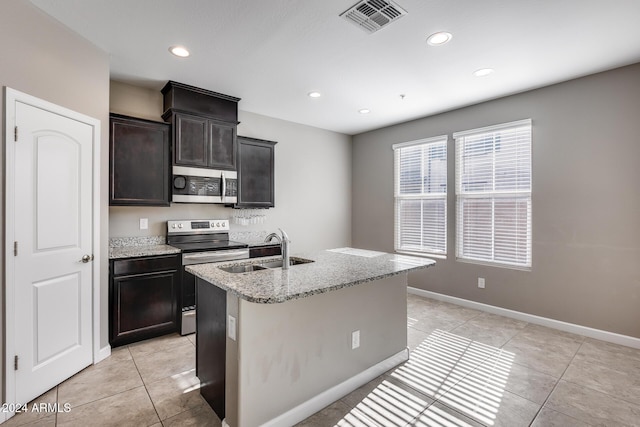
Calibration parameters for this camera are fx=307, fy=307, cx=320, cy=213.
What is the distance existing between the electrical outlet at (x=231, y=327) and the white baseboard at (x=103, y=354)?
5.67ft

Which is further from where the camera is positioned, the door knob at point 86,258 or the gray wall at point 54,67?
the door knob at point 86,258

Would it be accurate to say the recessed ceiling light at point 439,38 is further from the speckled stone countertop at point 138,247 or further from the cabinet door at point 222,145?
the speckled stone countertop at point 138,247

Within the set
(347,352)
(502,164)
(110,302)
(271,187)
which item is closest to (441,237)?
(502,164)

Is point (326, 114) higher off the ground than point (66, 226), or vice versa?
point (326, 114)

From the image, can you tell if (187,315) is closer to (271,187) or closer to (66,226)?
(66,226)

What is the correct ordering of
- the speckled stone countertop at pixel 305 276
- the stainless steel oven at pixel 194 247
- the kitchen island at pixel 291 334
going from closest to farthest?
the speckled stone countertop at pixel 305 276
the kitchen island at pixel 291 334
the stainless steel oven at pixel 194 247

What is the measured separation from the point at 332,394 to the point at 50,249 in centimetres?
232

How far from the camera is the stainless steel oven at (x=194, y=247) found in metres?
3.26

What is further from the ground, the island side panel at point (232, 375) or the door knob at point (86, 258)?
the door knob at point (86, 258)

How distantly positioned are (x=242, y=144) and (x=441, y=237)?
10.4 feet

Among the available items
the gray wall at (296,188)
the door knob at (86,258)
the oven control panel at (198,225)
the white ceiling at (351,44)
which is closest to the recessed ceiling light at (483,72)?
the white ceiling at (351,44)

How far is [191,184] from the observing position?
3.58 m

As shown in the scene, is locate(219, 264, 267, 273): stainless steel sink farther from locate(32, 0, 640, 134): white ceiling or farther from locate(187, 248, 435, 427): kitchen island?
locate(32, 0, 640, 134): white ceiling

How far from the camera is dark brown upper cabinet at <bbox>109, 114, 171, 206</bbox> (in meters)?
3.09
